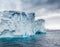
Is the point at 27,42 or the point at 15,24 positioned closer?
the point at 27,42

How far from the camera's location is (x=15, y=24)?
32.7m

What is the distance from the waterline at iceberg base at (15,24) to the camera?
1254 inches

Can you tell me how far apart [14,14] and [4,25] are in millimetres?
2662

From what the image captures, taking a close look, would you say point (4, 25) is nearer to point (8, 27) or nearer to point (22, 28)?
point (8, 27)

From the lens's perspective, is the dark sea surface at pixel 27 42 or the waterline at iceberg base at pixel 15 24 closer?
the dark sea surface at pixel 27 42

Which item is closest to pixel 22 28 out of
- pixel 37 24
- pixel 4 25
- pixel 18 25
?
pixel 18 25

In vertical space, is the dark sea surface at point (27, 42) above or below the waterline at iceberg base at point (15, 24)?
below

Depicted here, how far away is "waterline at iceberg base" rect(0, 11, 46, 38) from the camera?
3184 centimetres

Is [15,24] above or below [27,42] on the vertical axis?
above

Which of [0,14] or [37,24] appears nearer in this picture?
[0,14]

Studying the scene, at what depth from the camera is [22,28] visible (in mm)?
33281

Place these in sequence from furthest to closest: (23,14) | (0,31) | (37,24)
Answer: (37,24) → (23,14) → (0,31)

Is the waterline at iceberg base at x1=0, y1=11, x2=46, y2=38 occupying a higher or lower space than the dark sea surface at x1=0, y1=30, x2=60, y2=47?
higher

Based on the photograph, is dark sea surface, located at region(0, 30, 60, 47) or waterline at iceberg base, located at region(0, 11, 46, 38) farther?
waterline at iceberg base, located at region(0, 11, 46, 38)
